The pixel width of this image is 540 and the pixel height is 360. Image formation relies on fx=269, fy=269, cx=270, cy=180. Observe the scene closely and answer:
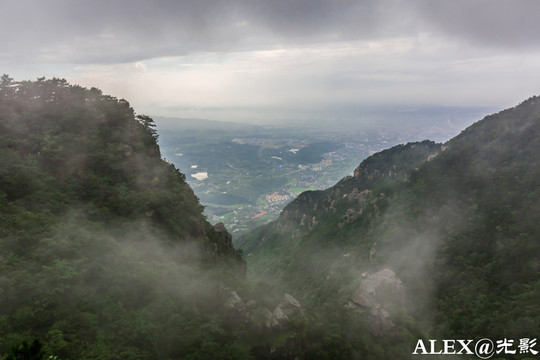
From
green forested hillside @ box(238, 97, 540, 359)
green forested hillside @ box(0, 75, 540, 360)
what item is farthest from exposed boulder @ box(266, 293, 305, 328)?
green forested hillside @ box(238, 97, 540, 359)

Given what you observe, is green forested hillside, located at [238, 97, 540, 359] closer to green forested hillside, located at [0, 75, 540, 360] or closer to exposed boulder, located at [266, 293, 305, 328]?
green forested hillside, located at [0, 75, 540, 360]

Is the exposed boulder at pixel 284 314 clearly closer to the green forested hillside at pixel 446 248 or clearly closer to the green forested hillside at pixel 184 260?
the green forested hillside at pixel 184 260

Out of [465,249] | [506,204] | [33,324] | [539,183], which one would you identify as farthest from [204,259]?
[539,183]

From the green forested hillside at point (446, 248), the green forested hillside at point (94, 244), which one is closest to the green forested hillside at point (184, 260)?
the green forested hillside at point (94, 244)

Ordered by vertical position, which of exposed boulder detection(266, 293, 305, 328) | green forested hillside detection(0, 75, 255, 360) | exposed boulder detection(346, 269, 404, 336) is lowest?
exposed boulder detection(346, 269, 404, 336)

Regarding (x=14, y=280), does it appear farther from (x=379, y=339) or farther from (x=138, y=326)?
(x=379, y=339)

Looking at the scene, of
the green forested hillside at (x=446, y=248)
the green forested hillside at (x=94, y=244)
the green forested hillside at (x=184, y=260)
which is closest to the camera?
the green forested hillside at (x=94, y=244)

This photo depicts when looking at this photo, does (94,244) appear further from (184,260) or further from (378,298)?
(378,298)

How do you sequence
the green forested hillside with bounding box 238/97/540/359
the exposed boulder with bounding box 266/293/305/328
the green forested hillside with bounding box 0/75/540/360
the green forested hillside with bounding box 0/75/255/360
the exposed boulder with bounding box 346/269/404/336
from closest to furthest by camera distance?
1. the green forested hillside with bounding box 0/75/255/360
2. the green forested hillside with bounding box 0/75/540/360
3. the exposed boulder with bounding box 266/293/305/328
4. the exposed boulder with bounding box 346/269/404/336
5. the green forested hillside with bounding box 238/97/540/359
